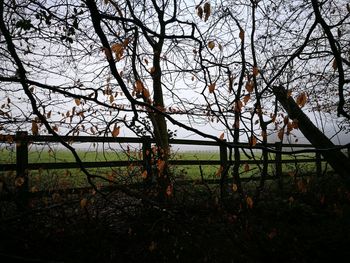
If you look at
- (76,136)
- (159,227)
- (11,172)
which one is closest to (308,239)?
(159,227)

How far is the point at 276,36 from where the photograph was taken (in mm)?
5352

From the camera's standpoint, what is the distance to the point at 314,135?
186 inches

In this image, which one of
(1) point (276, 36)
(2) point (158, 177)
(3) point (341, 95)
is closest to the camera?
(3) point (341, 95)

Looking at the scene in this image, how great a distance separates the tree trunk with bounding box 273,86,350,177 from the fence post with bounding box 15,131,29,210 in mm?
4436

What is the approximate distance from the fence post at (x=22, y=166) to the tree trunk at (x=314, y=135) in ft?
14.6

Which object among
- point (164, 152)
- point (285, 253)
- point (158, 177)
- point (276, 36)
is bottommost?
point (285, 253)

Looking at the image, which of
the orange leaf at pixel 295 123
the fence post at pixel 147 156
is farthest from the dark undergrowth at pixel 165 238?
the orange leaf at pixel 295 123

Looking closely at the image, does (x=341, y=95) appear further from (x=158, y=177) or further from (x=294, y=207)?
(x=294, y=207)

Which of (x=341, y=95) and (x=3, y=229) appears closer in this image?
(x=341, y=95)

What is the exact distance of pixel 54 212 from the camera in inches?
190

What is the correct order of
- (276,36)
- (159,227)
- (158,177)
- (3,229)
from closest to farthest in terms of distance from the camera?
(3,229)
(159,227)
(158,177)
(276,36)

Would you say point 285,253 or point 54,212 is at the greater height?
point 54,212

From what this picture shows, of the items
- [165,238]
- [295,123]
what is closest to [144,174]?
[165,238]

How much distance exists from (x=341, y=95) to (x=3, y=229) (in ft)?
12.8
